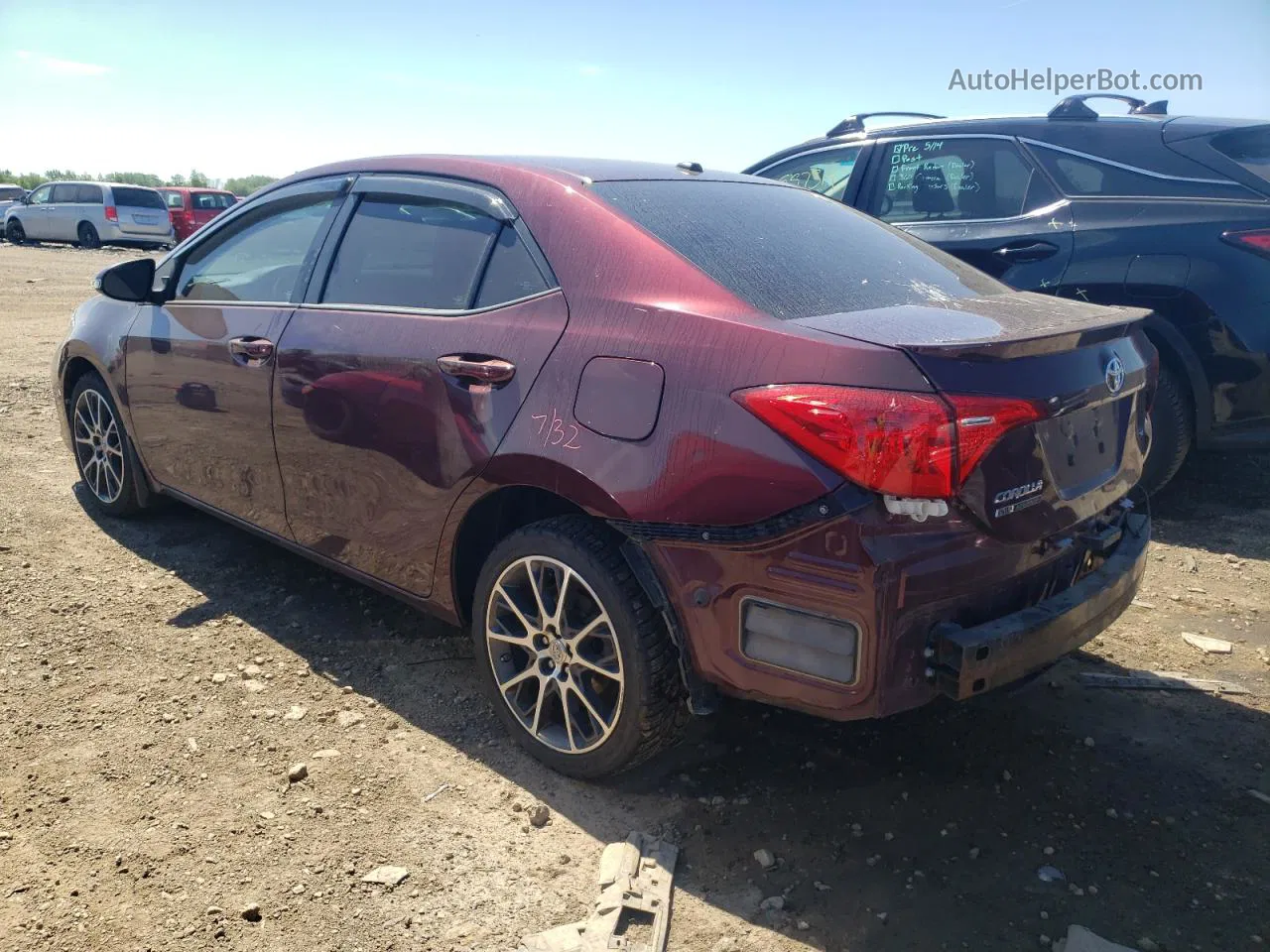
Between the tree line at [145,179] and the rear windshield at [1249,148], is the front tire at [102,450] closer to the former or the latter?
the rear windshield at [1249,148]

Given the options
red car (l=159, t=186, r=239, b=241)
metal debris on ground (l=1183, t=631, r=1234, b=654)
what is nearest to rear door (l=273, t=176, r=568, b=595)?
metal debris on ground (l=1183, t=631, r=1234, b=654)

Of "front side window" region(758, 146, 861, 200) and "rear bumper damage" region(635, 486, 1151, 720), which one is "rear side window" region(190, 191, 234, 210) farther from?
"rear bumper damage" region(635, 486, 1151, 720)

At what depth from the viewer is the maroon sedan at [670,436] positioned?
2186 millimetres

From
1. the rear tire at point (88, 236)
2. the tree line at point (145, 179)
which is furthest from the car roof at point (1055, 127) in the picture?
the tree line at point (145, 179)

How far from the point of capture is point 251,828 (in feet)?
8.51

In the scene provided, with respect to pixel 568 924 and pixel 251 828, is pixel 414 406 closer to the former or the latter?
pixel 251 828

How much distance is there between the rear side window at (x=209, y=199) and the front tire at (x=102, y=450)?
22815 mm

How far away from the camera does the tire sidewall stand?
2.55 metres

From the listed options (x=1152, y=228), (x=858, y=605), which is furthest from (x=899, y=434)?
(x=1152, y=228)

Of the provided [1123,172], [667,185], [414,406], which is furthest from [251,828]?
[1123,172]

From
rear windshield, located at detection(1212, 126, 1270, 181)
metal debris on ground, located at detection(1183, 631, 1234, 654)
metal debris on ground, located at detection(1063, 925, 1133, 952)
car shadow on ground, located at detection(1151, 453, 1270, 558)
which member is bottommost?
metal debris on ground, located at detection(1063, 925, 1133, 952)

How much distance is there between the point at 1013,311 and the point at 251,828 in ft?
8.01

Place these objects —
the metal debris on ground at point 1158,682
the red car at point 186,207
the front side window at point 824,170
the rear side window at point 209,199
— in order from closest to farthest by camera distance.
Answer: the metal debris on ground at point 1158,682
the front side window at point 824,170
the red car at point 186,207
the rear side window at point 209,199

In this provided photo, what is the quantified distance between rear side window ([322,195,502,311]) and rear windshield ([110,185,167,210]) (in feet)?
80.8
